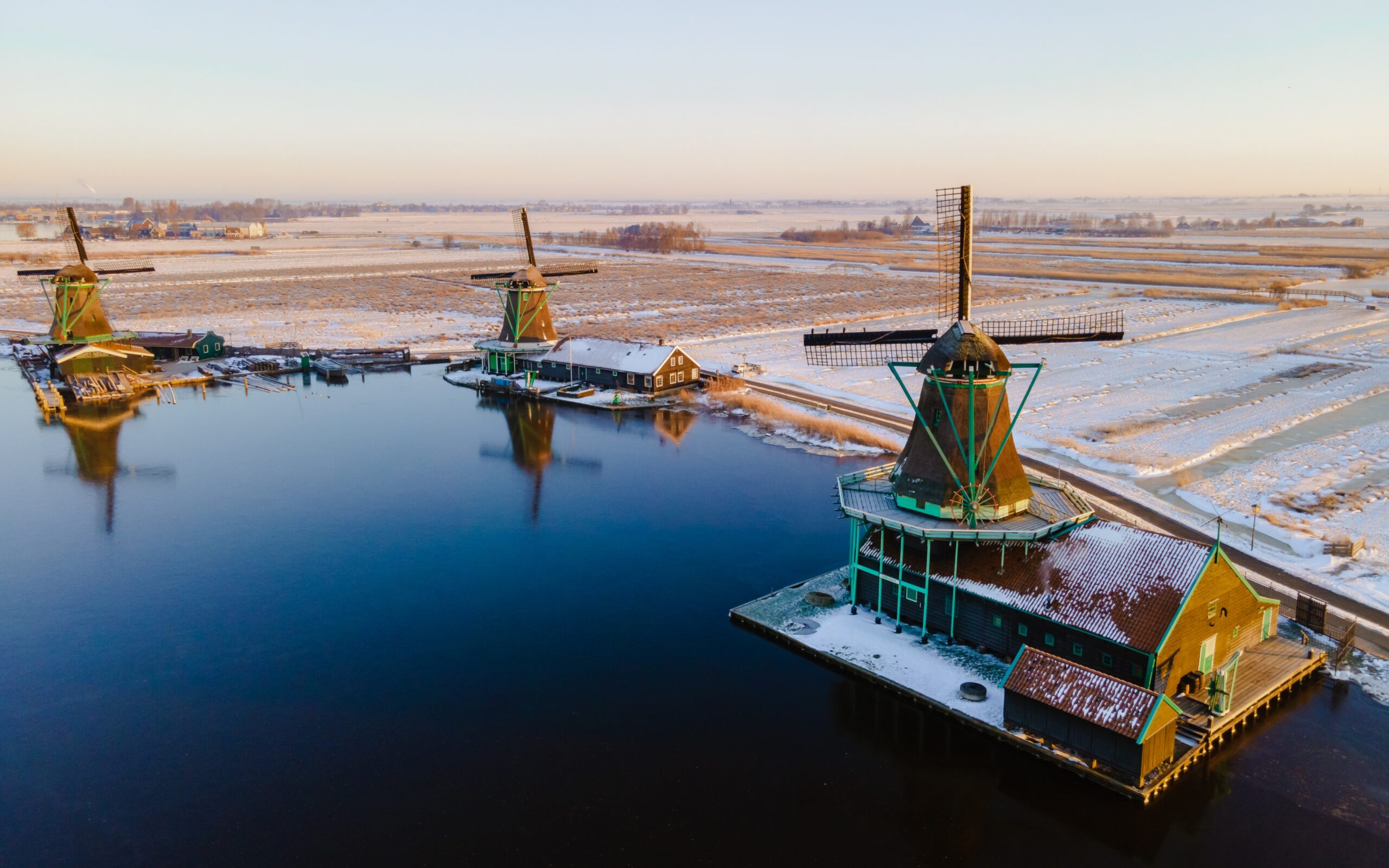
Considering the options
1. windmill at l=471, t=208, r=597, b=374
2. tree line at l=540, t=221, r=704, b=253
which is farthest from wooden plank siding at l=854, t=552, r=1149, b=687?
tree line at l=540, t=221, r=704, b=253

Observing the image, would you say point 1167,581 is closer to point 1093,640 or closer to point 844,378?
point 1093,640

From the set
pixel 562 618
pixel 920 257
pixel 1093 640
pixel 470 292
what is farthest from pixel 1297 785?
pixel 920 257

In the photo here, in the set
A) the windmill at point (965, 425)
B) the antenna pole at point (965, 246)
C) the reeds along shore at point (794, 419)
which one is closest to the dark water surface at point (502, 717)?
the windmill at point (965, 425)

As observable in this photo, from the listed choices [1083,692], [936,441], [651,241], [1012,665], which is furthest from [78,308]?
[651,241]

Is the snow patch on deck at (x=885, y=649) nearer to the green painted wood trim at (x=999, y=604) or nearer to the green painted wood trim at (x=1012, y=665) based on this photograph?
the green painted wood trim at (x=1012, y=665)

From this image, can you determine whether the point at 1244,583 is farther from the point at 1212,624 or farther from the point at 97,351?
the point at 97,351

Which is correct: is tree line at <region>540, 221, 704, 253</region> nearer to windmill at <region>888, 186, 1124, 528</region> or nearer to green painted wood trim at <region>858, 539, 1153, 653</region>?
windmill at <region>888, 186, 1124, 528</region>
